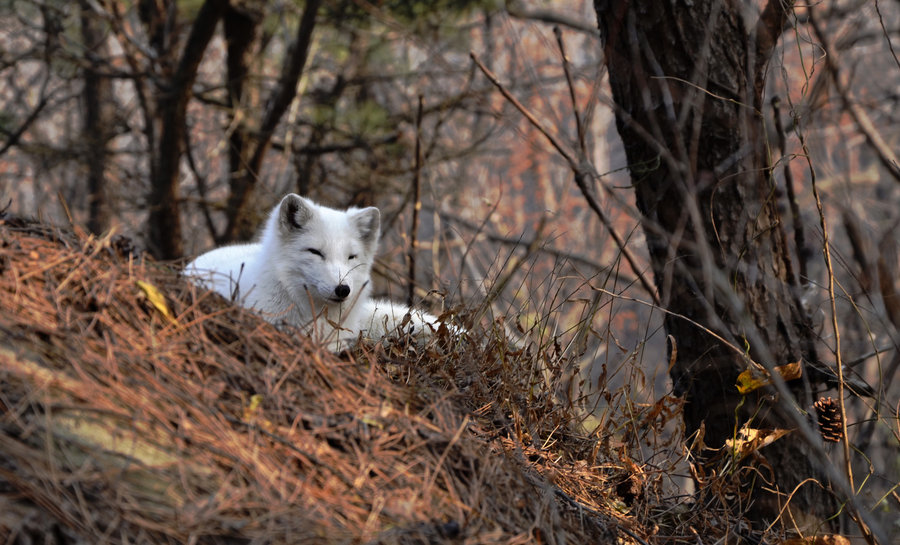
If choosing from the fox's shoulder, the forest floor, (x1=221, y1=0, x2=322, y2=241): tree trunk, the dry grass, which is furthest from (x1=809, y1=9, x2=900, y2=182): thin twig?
(x1=221, y1=0, x2=322, y2=241): tree trunk

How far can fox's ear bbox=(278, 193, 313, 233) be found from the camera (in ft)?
14.3

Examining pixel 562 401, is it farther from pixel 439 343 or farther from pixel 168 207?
pixel 168 207

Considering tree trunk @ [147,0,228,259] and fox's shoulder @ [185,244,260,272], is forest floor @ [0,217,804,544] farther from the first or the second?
tree trunk @ [147,0,228,259]

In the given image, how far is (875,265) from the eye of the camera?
3.13 meters

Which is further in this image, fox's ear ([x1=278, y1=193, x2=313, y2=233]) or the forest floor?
fox's ear ([x1=278, y1=193, x2=313, y2=233])

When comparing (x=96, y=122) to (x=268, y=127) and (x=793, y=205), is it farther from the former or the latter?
(x=793, y=205)

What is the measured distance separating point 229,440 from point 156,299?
23.7 inches

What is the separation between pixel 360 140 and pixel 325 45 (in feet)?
7.56

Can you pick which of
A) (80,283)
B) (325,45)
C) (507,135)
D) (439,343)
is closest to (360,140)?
(325,45)

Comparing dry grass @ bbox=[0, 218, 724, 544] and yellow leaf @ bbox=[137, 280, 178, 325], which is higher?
yellow leaf @ bbox=[137, 280, 178, 325]

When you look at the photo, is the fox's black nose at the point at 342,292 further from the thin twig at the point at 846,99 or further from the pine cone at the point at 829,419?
the thin twig at the point at 846,99

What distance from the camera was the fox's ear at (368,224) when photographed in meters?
4.68

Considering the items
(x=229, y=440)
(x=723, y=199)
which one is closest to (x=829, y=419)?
(x=723, y=199)

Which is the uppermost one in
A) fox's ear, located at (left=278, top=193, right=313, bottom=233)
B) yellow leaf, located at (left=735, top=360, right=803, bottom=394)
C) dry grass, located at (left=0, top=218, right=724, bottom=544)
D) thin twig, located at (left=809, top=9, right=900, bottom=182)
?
thin twig, located at (left=809, top=9, right=900, bottom=182)
